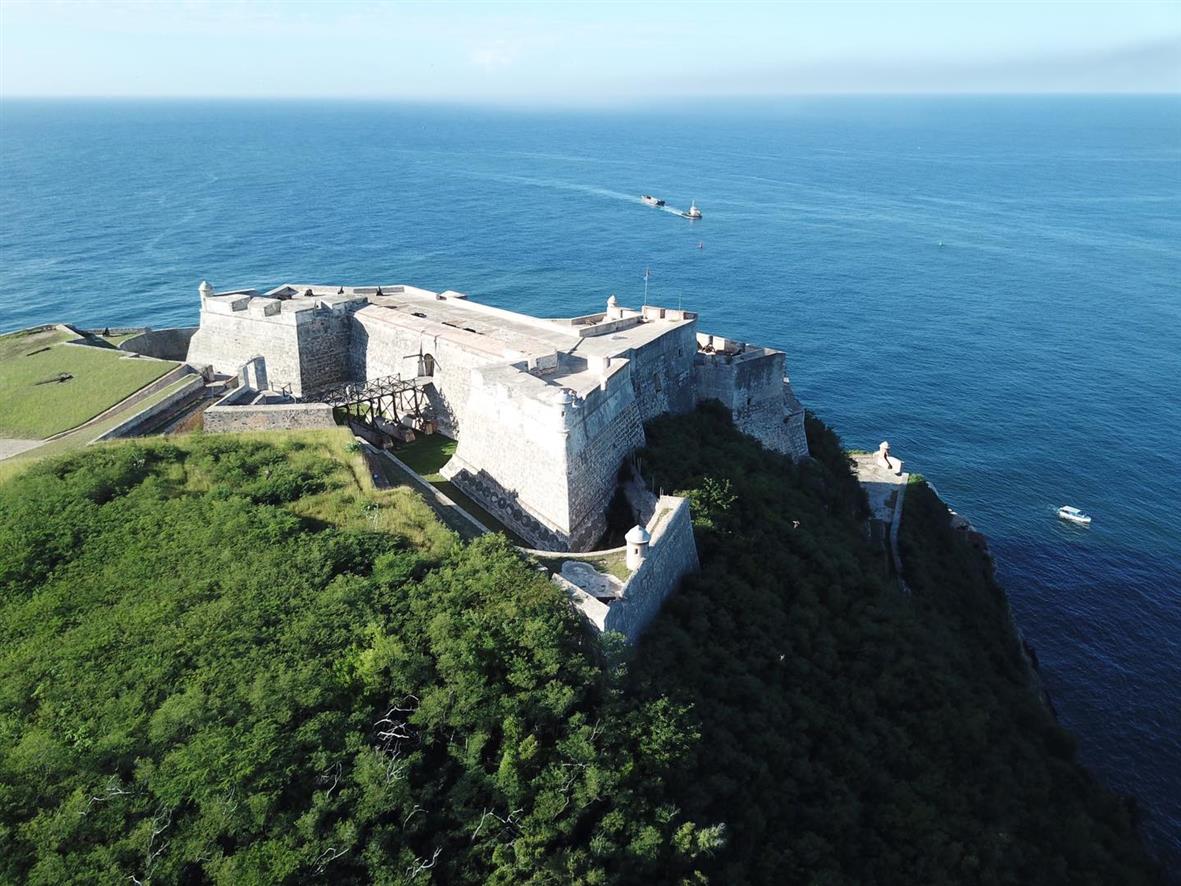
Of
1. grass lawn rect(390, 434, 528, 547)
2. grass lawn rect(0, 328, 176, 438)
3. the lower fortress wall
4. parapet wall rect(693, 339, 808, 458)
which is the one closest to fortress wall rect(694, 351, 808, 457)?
parapet wall rect(693, 339, 808, 458)

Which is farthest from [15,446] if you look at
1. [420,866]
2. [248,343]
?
[420,866]

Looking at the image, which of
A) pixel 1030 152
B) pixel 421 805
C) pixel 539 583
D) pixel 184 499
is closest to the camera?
pixel 421 805

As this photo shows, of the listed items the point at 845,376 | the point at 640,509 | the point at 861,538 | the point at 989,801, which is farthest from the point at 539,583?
the point at 845,376

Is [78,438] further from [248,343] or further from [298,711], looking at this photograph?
[298,711]

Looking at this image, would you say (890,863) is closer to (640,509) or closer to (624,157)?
(640,509)

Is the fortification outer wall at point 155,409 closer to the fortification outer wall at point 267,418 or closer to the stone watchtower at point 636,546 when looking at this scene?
the fortification outer wall at point 267,418

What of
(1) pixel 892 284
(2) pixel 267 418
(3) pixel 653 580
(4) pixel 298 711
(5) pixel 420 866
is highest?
(2) pixel 267 418
